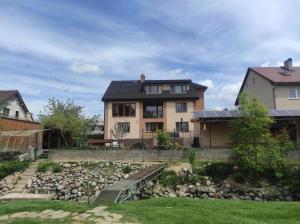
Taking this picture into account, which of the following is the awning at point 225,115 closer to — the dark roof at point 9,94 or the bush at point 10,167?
the bush at point 10,167

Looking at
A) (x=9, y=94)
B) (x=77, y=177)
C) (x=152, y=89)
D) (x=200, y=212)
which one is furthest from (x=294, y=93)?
(x=9, y=94)

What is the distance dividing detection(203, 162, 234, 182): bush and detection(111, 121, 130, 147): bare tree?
1197cm

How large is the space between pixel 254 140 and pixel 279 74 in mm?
15750

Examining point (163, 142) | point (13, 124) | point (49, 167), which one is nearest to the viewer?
point (49, 167)

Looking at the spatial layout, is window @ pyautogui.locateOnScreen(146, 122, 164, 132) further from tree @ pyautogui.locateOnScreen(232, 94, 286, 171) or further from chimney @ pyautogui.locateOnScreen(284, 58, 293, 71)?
tree @ pyautogui.locateOnScreen(232, 94, 286, 171)

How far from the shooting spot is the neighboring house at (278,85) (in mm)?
33531

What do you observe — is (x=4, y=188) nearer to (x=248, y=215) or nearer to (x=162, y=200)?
(x=162, y=200)

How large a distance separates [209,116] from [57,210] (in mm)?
20219

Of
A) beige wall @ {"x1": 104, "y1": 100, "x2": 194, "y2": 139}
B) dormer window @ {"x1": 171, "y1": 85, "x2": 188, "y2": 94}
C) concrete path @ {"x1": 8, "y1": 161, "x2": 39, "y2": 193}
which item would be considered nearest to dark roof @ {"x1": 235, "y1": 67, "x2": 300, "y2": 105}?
dormer window @ {"x1": 171, "y1": 85, "x2": 188, "y2": 94}

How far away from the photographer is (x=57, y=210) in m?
9.17

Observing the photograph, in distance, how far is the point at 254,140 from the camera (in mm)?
22500

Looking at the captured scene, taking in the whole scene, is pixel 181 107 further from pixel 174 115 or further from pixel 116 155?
pixel 116 155

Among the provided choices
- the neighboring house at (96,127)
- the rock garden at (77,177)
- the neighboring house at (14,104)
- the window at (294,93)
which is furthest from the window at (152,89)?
the rock garden at (77,177)

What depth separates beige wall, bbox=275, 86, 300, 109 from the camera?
110 ft
